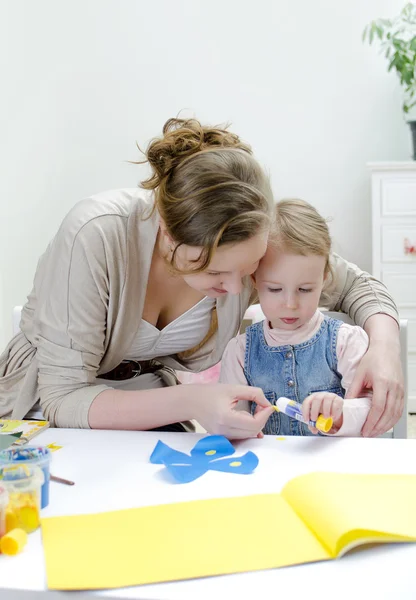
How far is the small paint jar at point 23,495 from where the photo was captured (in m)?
0.74

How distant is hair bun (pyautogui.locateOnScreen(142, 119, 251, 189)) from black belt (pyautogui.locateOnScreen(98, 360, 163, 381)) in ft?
1.42

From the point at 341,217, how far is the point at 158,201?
251cm

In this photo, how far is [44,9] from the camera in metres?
3.52

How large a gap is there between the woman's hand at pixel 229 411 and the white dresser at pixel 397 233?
2141mm

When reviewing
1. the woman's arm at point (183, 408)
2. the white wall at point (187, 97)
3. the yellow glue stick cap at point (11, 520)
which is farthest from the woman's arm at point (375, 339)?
the white wall at point (187, 97)

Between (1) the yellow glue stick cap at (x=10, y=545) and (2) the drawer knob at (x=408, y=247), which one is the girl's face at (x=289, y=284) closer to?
(1) the yellow glue stick cap at (x=10, y=545)

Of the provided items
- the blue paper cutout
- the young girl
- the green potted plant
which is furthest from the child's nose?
the green potted plant

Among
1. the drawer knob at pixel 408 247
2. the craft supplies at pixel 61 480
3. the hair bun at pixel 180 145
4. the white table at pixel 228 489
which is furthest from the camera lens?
the drawer knob at pixel 408 247

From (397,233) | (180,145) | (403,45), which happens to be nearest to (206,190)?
(180,145)

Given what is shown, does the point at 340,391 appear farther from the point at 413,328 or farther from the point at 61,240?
the point at 413,328

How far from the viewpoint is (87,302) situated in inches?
48.4

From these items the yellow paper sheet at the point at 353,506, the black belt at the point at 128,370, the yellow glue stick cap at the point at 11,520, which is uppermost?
the yellow glue stick cap at the point at 11,520

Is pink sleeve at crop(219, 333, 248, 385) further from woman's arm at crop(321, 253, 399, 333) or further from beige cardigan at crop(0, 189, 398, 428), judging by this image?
woman's arm at crop(321, 253, 399, 333)

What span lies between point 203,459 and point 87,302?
0.41 meters
